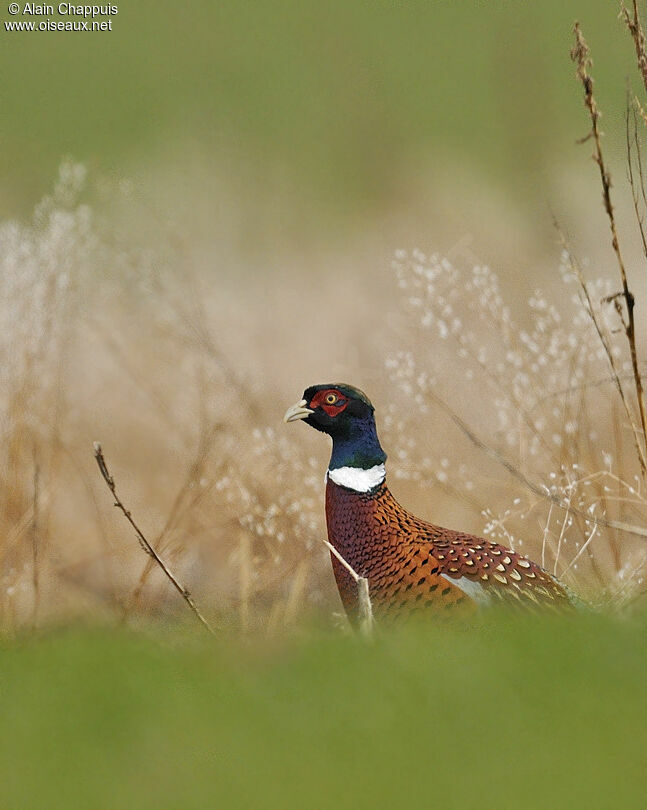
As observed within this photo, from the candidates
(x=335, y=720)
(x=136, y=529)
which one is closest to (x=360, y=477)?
(x=136, y=529)

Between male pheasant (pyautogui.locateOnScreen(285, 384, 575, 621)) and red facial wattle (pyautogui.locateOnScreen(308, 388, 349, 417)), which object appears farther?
red facial wattle (pyautogui.locateOnScreen(308, 388, 349, 417))

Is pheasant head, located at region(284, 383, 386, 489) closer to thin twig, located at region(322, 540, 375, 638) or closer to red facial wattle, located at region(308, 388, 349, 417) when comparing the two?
red facial wattle, located at region(308, 388, 349, 417)

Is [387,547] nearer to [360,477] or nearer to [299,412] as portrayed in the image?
[360,477]

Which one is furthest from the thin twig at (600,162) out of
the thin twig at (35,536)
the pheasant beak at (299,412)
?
the thin twig at (35,536)

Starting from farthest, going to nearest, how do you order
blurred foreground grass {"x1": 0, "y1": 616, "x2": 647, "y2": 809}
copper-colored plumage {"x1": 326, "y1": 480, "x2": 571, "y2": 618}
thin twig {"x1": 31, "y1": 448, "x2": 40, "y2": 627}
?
thin twig {"x1": 31, "y1": 448, "x2": 40, "y2": 627}
copper-colored plumage {"x1": 326, "y1": 480, "x2": 571, "y2": 618}
blurred foreground grass {"x1": 0, "y1": 616, "x2": 647, "y2": 809}

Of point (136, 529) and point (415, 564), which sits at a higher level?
point (136, 529)

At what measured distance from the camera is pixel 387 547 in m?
3.97

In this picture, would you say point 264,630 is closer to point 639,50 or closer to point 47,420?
point 47,420

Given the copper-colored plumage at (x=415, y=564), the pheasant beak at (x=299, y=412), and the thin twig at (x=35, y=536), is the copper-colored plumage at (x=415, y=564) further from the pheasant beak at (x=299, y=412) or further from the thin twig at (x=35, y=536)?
the thin twig at (x=35, y=536)

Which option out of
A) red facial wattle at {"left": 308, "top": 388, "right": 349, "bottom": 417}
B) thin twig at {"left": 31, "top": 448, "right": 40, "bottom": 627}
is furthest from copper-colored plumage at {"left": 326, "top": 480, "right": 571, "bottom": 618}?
thin twig at {"left": 31, "top": 448, "right": 40, "bottom": 627}

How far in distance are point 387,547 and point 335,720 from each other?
1.35 metres

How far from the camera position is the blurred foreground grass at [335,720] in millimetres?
2363

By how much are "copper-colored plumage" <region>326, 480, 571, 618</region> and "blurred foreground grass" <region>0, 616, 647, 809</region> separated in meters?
0.53

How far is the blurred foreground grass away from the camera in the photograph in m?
2.36
